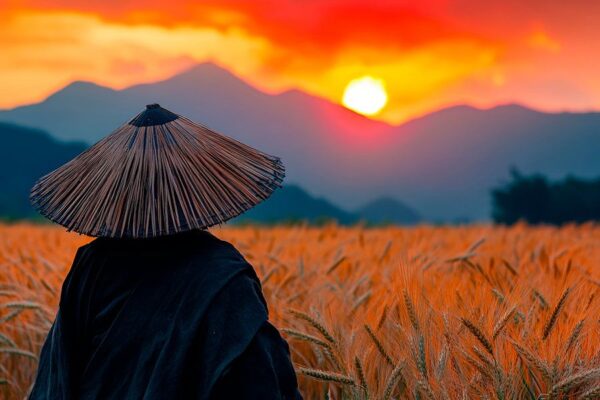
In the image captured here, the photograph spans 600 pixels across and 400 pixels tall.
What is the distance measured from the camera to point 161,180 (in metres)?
1.83

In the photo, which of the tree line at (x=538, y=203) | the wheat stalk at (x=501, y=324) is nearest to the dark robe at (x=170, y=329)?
the wheat stalk at (x=501, y=324)

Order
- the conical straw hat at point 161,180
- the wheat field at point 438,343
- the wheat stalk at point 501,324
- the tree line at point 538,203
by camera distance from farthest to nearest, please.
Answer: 1. the tree line at point 538,203
2. the wheat stalk at point 501,324
3. the wheat field at point 438,343
4. the conical straw hat at point 161,180

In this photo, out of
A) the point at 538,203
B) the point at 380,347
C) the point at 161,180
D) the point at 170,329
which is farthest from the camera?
the point at 538,203

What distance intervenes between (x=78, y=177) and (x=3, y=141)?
7769 centimetres

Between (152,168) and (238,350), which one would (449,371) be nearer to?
(238,350)

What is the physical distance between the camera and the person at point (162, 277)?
1678mm

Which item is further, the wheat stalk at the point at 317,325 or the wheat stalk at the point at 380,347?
the wheat stalk at the point at 380,347

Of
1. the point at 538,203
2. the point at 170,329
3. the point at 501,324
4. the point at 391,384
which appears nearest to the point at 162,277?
the point at 170,329

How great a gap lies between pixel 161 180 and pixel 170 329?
0.38 metres

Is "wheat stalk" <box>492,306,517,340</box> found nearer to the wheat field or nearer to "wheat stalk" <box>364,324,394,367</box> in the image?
the wheat field

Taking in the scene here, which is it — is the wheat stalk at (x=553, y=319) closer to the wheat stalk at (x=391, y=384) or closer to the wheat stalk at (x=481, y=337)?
the wheat stalk at (x=481, y=337)

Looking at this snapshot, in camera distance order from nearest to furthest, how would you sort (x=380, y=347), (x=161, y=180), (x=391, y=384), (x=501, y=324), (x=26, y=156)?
(x=161, y=180)
(x=391, y=384)
(x=501, y=324)
(x=380, y=347)
(x=26, y=156)

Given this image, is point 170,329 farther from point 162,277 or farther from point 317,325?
point 317,325

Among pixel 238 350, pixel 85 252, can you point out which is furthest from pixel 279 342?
pixel 85 252
